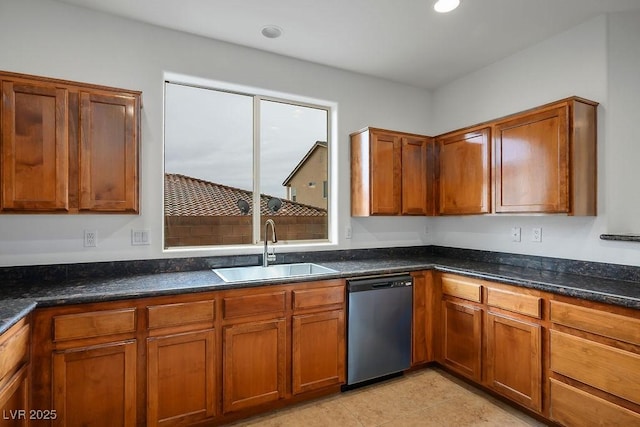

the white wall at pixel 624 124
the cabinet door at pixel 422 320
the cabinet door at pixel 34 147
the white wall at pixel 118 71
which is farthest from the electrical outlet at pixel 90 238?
the white wall at pixel 624 124

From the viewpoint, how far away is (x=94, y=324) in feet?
5.90

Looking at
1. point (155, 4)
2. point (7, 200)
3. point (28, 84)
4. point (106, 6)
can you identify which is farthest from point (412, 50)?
point (7, 200)

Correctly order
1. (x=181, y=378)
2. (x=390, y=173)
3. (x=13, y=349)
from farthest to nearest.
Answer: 1. (x=390, y=173)
2. (x=181, y=378)
3. (x=13, y=349)

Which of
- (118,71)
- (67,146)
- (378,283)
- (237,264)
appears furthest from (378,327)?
(118,71)

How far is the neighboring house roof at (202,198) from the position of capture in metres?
2.70

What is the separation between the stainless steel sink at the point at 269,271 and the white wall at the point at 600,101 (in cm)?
171

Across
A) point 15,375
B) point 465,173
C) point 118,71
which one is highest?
point 118,71

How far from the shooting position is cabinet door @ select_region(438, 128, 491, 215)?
280 cm

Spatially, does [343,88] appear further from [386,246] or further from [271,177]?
[386,246]

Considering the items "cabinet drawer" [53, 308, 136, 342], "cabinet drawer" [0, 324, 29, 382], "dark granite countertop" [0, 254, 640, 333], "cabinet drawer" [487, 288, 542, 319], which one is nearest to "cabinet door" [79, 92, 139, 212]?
"dark granite countertop" [0, 254, 640, 333]

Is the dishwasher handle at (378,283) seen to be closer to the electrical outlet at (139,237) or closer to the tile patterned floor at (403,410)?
the tile patterned floor at (403,410)

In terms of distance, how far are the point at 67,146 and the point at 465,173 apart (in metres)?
2.97

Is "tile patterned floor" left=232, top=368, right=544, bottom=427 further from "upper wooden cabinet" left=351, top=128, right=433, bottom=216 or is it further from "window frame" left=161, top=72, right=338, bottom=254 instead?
"upper wooden cabinet" left=351, top=128, right=433, bottom=216

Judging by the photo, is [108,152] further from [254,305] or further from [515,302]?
[515,302]
